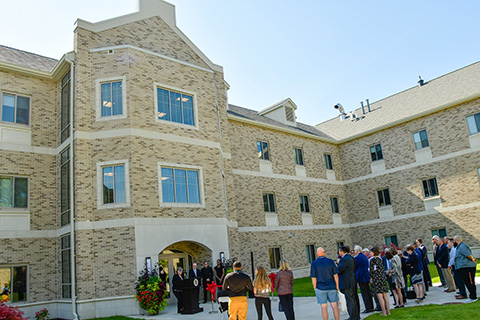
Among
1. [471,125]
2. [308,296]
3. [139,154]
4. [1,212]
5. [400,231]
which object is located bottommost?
[308,296]

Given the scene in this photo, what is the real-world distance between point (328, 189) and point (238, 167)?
319 inches

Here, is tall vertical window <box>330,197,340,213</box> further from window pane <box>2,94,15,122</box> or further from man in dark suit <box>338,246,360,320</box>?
window pane <box>2,94,15,122</box>

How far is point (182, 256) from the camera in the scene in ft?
59.2

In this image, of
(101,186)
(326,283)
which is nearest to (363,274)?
(326,283)

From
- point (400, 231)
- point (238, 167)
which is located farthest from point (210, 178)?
point (400, 231)

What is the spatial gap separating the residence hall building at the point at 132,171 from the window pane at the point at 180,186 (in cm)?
5

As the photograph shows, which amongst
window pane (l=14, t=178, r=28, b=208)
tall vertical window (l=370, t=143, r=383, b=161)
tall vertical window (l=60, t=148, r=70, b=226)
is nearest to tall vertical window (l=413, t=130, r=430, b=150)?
tall vertical window (l=370, t=143, r=383, b=161)

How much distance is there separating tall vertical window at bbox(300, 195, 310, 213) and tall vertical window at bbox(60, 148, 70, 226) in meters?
14.7

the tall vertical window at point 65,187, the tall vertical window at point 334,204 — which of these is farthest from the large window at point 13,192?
the tall vertical window at point 334,204

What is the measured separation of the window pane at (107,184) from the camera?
15.6 meters

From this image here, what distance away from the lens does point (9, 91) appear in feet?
54.4

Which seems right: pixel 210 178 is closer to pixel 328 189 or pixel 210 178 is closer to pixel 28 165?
pixel 28 165

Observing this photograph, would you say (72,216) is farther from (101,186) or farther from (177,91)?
(177,91)

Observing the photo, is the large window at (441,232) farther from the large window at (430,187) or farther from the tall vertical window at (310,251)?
the tall vertical window at (310,251)
